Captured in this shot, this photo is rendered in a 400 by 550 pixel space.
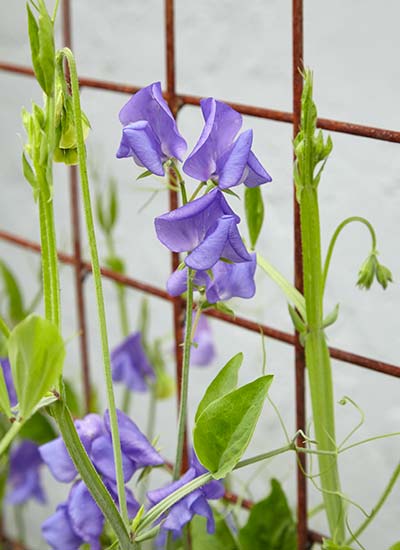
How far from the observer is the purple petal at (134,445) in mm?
750

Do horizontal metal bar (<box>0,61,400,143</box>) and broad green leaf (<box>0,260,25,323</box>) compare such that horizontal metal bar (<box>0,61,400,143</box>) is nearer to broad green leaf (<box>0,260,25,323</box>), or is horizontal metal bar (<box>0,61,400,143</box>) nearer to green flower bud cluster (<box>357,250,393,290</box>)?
green flower bud cluster (<box>357,250,393,290</box>)

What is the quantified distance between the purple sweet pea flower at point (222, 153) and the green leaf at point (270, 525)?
0.27m

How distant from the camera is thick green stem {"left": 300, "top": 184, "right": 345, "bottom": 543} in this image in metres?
0.69

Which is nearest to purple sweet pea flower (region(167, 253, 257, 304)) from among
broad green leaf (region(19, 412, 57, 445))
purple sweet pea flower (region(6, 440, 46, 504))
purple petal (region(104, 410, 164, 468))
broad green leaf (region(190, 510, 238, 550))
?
purple petal (region(104, 410, 164, 468))

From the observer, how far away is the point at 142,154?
2.08ft

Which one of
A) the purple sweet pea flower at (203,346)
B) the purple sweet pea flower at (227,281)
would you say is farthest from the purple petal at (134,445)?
the purple sweet pea flower at (203,346)

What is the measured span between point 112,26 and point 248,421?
36.9 inches

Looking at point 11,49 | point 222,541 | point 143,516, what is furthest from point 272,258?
point 143,516

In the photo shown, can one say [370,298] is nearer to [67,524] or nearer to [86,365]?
[86,365]

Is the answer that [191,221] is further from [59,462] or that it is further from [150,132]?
[59,462]

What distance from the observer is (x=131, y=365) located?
1154 millimetres

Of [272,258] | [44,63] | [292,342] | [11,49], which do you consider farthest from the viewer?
[11,49]

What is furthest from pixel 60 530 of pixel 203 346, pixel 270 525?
pixel 203 346

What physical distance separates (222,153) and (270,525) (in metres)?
0.32
